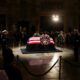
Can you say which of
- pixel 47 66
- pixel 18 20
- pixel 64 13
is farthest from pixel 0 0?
pixel 47 66

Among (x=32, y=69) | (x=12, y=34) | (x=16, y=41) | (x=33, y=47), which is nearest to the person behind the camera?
(x=32, y=69)

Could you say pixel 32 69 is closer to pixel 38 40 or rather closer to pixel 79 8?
pixel 38 40

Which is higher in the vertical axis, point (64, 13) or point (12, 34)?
point (64, 13)

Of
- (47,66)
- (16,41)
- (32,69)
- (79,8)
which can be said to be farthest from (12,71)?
(79,8)

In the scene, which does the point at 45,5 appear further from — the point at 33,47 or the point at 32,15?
the point at 33,47

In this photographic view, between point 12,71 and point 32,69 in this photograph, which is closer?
point 12,71

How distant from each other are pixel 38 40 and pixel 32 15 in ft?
34.2

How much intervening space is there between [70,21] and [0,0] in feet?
30.5

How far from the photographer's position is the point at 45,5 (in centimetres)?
3094

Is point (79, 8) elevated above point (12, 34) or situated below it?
above

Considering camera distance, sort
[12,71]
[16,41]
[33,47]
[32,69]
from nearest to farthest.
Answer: [12,71] < [32,69] < [33,47] < [16,41]

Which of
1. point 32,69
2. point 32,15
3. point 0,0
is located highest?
point 0,0

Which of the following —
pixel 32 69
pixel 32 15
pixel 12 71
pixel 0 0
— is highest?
pixel 0 0

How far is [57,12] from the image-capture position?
31.1 meters
